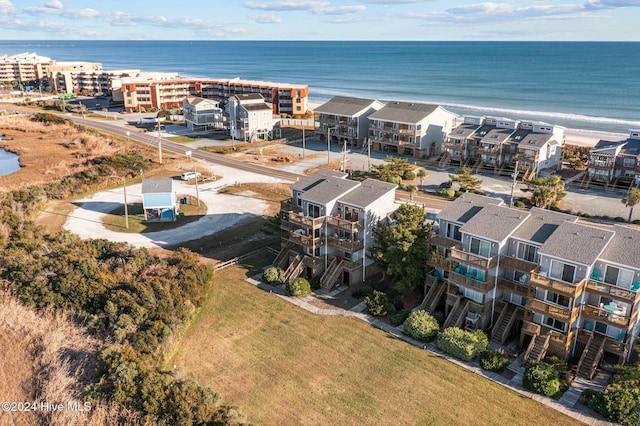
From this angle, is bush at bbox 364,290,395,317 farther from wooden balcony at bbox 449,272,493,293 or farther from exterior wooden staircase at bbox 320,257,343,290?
wooden balcony at bbox 449,272,493,293

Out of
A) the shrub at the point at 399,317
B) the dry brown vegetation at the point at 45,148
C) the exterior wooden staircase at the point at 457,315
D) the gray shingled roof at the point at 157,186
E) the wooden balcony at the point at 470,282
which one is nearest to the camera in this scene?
the wooden balcony at the point at 470,282

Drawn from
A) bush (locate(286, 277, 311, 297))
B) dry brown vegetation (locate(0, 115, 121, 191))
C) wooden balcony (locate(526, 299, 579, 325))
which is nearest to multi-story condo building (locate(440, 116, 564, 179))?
wooden balcony (locate(526, 299, 579, 325))

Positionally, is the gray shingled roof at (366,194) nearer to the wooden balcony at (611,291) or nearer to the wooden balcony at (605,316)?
the wooden balcony at (611,291)

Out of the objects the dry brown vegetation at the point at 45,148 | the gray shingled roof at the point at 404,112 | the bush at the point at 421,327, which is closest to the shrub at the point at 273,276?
the bush at the point at 421,327

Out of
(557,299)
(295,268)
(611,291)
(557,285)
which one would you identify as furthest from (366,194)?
(611,291)

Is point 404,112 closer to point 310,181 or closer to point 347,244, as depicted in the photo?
point 310,181

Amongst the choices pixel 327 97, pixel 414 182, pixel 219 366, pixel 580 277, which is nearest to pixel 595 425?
pixel 580 277
